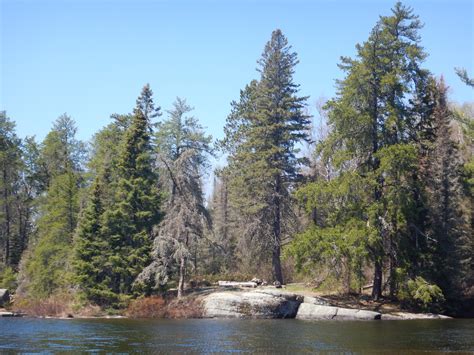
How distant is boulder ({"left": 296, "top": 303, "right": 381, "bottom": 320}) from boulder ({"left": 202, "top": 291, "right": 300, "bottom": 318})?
2.35 feet

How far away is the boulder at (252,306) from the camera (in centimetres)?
3425

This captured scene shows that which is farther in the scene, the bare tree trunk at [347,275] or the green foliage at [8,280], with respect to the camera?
the green foliage at [8,280]

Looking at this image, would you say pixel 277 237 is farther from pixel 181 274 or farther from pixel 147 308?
pixel 147 308

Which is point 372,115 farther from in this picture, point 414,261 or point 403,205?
point 414,261

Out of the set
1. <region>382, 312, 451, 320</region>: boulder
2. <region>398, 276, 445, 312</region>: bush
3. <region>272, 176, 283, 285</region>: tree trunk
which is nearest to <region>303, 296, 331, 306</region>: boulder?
<region>382, 312, 451, 320</region>: boulder

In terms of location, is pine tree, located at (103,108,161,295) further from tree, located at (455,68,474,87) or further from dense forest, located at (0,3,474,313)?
tree, located at (455,68,474,87)

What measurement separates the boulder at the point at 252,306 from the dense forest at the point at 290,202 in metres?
2.90

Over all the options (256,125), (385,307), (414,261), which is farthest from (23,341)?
(256,125)

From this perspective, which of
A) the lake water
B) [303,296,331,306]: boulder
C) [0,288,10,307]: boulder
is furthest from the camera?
[0,288,10,307]: boulder

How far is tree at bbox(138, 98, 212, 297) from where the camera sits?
1501 inches

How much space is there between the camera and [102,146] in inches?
1991

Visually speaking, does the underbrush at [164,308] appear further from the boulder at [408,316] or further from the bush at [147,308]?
the boulder at [408,316]

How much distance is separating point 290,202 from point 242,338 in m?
23.0

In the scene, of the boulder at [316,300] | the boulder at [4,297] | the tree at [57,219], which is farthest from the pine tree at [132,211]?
the boulder at [316,300]
